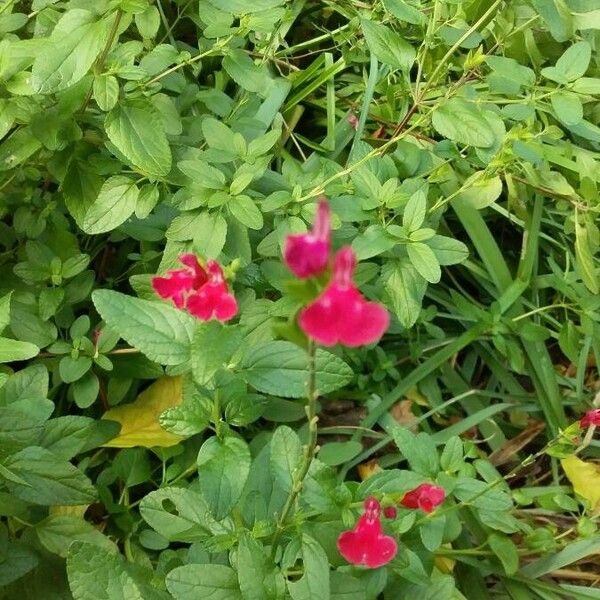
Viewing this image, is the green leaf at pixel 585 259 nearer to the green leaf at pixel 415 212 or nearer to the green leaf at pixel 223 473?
the green leaf at pixel 415 212

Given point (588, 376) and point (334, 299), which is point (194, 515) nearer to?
point (334, 299)

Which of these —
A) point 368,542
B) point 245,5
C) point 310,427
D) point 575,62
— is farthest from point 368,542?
point 575,62

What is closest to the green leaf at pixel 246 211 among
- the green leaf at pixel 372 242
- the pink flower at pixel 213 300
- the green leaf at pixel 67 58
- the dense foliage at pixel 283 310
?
the dense foliage at pixel 283 310

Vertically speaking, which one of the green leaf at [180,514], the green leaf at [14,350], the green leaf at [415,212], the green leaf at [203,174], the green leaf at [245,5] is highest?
the green leaf at [245,5]

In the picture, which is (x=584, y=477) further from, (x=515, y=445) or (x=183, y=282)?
(x=183, y=282)

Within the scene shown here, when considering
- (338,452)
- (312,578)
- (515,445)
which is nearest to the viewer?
(312,578)

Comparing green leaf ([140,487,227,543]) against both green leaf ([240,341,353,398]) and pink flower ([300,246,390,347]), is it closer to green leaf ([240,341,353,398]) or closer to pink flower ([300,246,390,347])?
green leaf ([240,341,353,398])

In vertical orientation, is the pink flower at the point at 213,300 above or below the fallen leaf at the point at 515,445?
above
